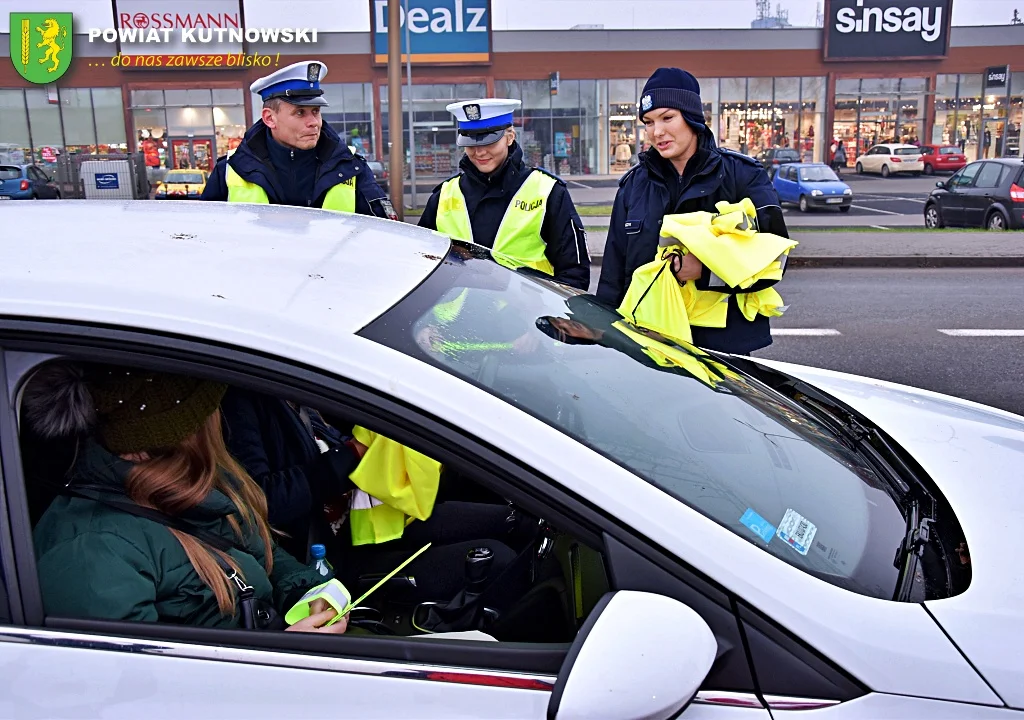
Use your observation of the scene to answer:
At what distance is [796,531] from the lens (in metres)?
1.60

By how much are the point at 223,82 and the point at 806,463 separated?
3684 cm

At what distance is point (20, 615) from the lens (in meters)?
1.46

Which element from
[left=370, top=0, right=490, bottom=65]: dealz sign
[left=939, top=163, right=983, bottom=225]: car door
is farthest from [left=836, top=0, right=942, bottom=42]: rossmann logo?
[left=939, top=163, right=983, bottom=225]: car door

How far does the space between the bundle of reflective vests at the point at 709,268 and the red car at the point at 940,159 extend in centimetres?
3625

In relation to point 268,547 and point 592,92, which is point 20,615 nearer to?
point 268,547

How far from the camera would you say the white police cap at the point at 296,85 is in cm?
396

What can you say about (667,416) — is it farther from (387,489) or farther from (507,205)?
(507,205)

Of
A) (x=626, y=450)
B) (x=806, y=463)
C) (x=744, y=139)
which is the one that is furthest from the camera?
(x=744, y=139)

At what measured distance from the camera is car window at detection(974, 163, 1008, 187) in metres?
15.8

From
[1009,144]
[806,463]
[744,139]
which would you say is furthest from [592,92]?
[806,463]

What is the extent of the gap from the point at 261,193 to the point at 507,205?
40.4 inches

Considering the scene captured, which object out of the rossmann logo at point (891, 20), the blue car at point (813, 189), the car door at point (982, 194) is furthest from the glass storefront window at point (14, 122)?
the car door at point (982, 194)

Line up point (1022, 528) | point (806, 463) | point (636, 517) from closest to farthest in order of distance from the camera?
point (636, 517)
point (1022, 528)
point (806, 463)

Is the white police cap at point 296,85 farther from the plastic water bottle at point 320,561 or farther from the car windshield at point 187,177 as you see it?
the car windshield at point 187,177
